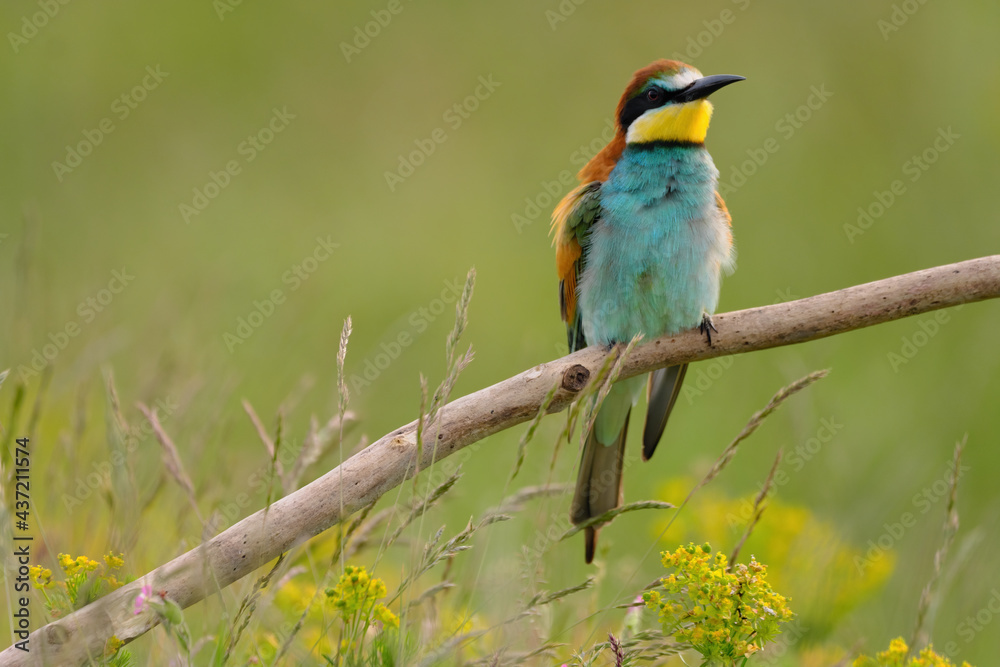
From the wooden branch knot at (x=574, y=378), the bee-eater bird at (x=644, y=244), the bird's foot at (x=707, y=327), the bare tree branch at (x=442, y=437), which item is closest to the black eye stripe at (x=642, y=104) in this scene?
the bee-eater bird at (x=644, y=244)

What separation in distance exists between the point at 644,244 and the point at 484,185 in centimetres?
307

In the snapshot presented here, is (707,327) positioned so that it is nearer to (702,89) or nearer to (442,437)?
(442,437)

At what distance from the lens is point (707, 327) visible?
68.4 inches

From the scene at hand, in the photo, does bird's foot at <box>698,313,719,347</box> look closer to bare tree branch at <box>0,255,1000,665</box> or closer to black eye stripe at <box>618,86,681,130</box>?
bare tree branch at <box>0,255,1000,665</box>

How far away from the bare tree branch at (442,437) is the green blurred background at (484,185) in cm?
137

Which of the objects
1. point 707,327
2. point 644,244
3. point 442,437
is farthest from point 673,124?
point 442,437

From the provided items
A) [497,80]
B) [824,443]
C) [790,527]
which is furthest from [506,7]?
[790,527]

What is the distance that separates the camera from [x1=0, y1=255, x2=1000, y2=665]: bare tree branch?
109 centimetres

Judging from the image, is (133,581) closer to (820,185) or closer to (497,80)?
(820,185)

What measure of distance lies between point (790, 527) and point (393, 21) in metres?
4.29

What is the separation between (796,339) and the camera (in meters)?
1.46

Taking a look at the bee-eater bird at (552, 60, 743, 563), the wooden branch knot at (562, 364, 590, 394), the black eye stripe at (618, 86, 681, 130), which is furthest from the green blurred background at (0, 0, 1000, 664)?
the wooden branch knot at (562, 364, 590, 394)

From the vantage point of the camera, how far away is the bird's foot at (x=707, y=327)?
1.58 meters

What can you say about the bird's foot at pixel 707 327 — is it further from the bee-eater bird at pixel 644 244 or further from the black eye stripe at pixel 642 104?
the black eye stripe at pixel 642 104
